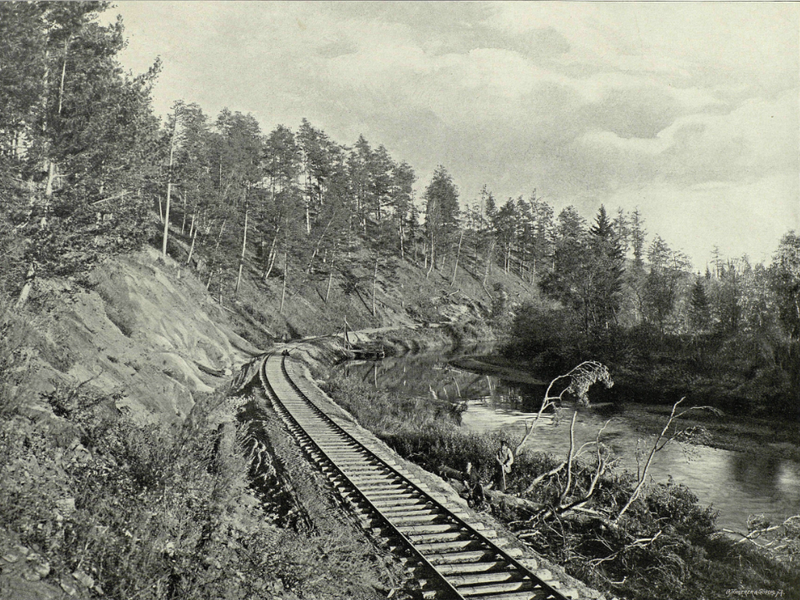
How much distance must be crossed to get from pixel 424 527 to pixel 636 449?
11929mm

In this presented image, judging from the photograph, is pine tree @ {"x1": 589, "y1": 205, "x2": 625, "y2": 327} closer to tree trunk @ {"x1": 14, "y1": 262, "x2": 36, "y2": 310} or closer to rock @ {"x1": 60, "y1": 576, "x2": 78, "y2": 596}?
tree trunk @ {"x1": 14, "y1": 262, "x2": 36, "y2": 310}

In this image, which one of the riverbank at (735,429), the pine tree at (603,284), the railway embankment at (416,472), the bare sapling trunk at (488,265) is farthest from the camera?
the bare sapling trunk at (488,265)

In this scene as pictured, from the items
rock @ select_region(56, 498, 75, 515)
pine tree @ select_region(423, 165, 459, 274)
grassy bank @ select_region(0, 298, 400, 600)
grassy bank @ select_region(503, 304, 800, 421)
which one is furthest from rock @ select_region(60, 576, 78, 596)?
pine tree @ select_region(423, 165, 459, 274)

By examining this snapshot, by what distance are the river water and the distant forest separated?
13.0 meters

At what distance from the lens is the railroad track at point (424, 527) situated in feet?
22.7

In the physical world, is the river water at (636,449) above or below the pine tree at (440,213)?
below

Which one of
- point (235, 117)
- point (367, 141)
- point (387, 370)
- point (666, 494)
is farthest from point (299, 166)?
point (666, 494)

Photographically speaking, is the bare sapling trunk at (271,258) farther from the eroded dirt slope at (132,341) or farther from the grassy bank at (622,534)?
the grassy bank at (622,534)

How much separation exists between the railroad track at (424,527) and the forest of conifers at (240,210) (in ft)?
26.1

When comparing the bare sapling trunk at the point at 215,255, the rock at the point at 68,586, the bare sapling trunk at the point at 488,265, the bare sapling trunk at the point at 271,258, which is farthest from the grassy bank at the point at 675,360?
the bare sapling trunk at the point at 488,265

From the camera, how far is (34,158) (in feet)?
38.9

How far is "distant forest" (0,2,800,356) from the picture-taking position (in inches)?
463

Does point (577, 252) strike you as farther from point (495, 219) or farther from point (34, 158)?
point (495, 219)

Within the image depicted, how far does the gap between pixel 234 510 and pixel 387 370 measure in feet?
97.7
